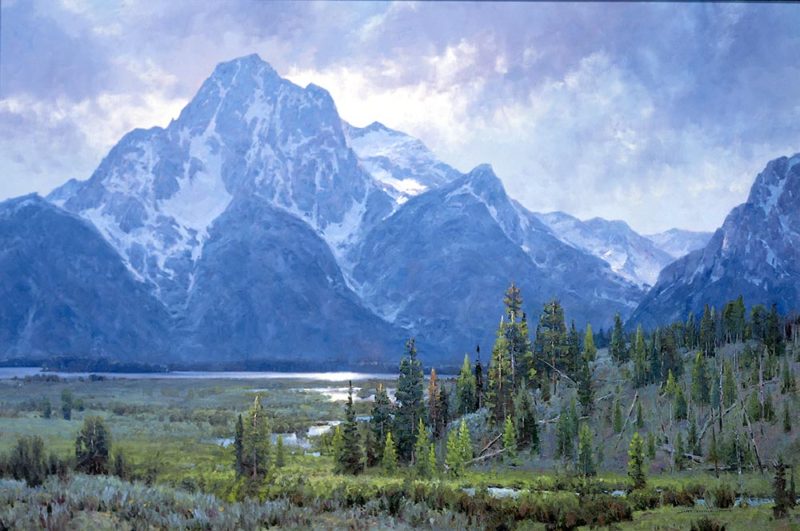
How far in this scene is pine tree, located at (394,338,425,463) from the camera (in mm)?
68562

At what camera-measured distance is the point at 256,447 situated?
5603 cm

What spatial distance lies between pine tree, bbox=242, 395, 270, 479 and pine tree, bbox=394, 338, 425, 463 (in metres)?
14.5

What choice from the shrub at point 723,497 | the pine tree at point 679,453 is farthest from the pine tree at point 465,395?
the shrub at point 723,497

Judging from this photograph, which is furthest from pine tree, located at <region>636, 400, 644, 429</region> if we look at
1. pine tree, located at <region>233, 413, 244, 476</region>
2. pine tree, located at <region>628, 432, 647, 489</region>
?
pine tree, located at <region>233, 413, 244, 476</region>

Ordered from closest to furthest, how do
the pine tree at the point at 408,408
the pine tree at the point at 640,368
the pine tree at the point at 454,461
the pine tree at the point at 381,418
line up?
the pine tree at the point at 454,461 → the pine tree at the point at 408,408 → the pine tree at the point at 381,418 → the pine tree at the point at 640,368

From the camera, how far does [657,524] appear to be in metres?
36.8

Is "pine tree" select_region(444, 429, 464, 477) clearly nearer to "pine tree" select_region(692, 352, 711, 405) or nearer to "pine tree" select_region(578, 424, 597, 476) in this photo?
"pine tree" select_region(578, 424, 597, 476)

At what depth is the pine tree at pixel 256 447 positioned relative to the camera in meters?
54.7

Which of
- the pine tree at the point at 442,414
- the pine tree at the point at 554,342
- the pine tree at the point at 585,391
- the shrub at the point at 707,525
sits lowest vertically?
the shrub at the point at 707,525

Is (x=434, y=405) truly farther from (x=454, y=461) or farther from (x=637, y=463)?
(x=637, y=463)

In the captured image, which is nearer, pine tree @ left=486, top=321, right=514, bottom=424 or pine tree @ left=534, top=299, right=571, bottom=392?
pine tree @ left=486, top=321, right=514, bottom=424

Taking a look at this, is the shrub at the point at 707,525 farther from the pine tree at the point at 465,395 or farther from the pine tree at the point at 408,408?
the pine tree at the point at 465,395

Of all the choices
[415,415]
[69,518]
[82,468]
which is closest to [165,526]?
[69,518]

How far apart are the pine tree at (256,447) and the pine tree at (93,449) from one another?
9068 millimetres
